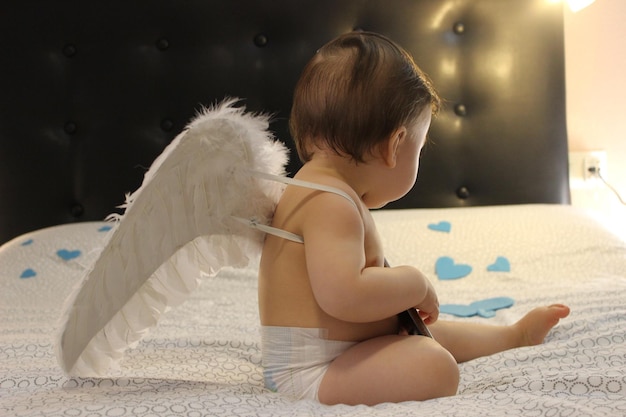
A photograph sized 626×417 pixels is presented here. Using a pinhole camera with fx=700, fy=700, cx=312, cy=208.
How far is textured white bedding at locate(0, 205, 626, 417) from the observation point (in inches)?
34.3

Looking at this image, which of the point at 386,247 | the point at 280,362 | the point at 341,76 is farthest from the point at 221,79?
the point at 280,362

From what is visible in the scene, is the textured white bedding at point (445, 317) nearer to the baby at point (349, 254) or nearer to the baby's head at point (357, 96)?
the baby at point (349, 254)

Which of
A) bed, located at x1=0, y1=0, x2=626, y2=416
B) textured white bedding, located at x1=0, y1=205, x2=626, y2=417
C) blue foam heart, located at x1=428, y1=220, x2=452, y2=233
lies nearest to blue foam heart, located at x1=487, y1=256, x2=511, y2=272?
textured white bedding, located at x1=0, y1=205, x2=626, y2=417

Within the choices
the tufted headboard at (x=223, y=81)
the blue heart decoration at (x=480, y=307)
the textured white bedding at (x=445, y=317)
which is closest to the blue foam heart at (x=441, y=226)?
the textured white bedding at (x=445, y=317)

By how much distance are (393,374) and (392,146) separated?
335 mm

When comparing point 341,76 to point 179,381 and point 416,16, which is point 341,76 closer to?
point 179,381

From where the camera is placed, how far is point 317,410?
0.90m

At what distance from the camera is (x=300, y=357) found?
100cm

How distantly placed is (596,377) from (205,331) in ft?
2.41

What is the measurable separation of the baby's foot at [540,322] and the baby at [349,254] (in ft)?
0.78

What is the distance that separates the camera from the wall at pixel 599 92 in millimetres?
2348

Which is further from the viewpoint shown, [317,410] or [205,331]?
[205,331]

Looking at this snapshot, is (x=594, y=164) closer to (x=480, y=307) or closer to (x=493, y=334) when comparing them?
(x=480, y=307)

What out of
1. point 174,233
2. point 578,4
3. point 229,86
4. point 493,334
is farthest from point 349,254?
point 578,4
